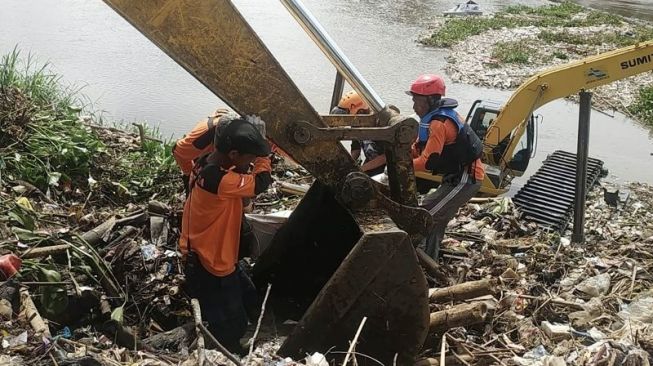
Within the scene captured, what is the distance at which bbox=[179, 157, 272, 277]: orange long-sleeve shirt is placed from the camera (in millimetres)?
3768

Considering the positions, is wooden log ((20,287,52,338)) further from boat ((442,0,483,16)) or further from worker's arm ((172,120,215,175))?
boat ((442,0,483,16))

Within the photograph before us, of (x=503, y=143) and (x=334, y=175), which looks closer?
(x=334, y=175)

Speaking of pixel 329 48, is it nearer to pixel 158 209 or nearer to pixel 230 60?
pixel 230 60

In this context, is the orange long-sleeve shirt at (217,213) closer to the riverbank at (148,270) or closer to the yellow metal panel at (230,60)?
the yellow metal panel at (230,60)

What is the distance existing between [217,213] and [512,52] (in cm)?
1864

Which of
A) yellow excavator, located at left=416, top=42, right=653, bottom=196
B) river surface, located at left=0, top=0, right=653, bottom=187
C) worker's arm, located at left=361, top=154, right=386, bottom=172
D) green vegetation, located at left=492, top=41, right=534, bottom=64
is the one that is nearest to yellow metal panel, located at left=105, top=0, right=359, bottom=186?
worker's arm, located at left=361, top=154, right=386, bottom=172

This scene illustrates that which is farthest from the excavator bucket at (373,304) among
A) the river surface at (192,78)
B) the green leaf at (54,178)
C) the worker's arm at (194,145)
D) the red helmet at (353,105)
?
the river surface at (192,78)

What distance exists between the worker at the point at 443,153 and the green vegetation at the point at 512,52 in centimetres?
1531

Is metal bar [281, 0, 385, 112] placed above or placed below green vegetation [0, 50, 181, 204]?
above

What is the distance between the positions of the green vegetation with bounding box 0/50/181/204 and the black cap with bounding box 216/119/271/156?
2562 mm

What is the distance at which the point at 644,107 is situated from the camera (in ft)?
54.4

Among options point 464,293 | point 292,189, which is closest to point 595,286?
point 464,293

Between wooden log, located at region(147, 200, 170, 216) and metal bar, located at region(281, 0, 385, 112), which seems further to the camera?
wooden log, located at region(147, 200, 170, 216)

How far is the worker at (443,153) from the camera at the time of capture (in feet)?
18.6
